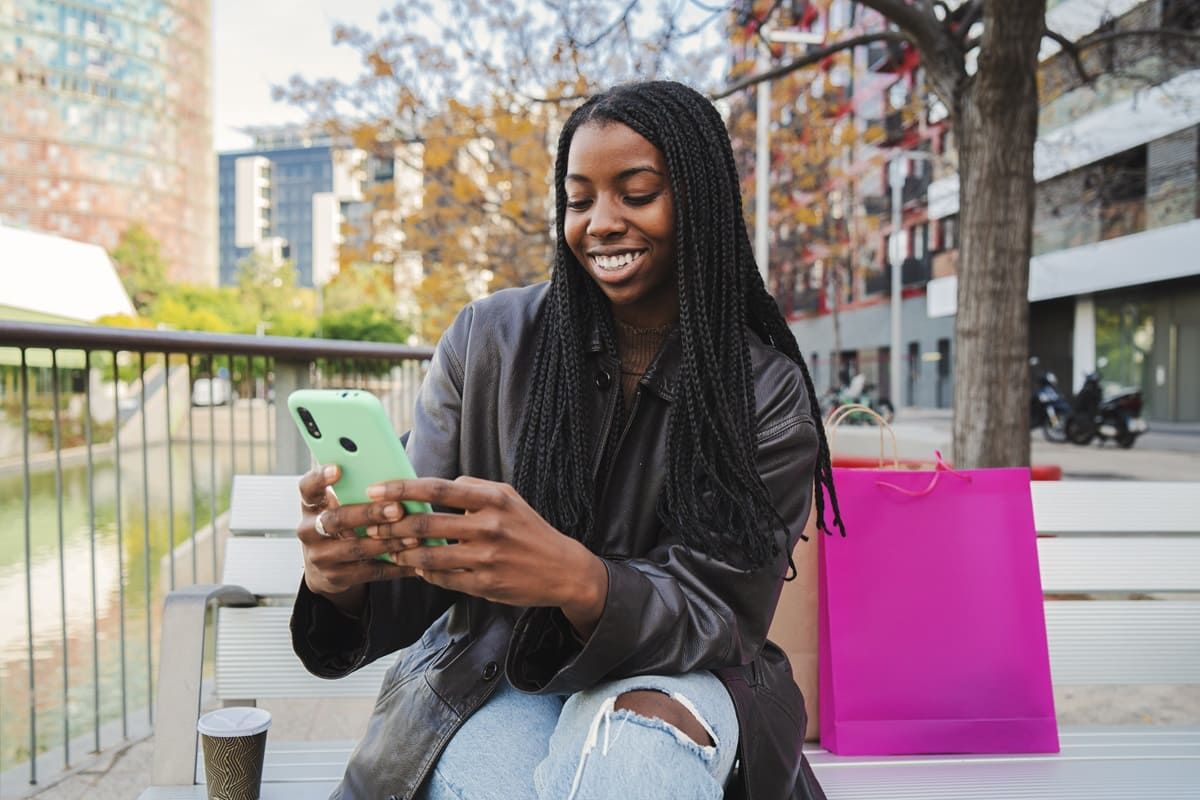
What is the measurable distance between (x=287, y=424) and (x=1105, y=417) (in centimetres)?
1513

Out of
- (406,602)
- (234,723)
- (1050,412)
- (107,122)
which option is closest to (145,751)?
(234,723)

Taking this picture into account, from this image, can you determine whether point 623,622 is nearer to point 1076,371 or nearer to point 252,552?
point 252,552

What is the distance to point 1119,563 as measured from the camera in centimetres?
252

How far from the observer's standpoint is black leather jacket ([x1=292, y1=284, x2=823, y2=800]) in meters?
1.52

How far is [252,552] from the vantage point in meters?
2.34

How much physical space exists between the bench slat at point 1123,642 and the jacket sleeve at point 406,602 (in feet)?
5.07

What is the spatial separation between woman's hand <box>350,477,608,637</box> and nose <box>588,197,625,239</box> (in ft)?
2.00

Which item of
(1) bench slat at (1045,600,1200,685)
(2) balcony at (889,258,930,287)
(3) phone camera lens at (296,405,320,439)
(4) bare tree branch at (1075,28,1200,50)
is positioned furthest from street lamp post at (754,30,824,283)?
(2) balcony at (889,258,930,287)

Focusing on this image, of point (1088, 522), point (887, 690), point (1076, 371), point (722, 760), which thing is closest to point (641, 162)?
point (722, 760)

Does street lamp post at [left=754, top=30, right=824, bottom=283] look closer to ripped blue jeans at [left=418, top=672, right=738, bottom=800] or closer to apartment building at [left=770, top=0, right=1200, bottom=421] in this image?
apartment building at [left=770, top=0, right=1200, bottom=421]

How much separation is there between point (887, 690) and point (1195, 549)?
949 mm

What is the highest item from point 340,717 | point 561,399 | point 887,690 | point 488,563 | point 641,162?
point 641,162

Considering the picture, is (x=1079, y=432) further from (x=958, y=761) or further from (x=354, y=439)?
(x=354, y=439)

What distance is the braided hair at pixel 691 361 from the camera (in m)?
1.68
